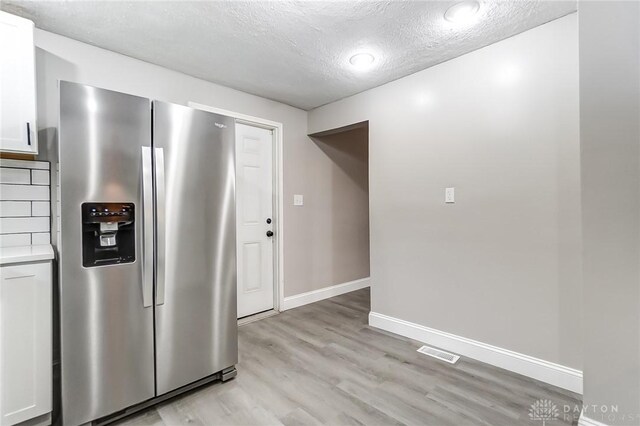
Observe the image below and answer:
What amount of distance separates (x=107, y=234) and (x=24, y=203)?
81cm

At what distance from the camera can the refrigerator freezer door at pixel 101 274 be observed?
5.06 ft

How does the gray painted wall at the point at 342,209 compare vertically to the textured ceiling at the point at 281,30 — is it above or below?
below

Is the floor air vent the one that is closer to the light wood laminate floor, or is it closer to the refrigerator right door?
the light wood laminate floor

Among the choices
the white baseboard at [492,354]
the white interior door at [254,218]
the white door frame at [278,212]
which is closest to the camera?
the white baseboard at [492,354]

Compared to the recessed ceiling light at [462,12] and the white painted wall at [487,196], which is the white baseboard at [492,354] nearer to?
the white painted wall at [487,196]

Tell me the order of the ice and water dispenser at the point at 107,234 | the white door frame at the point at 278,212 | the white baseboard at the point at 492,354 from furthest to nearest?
the white door frame at the point at 278,212
the white baseboard at the point at 492,354
the ice and water dispenser at the point at 107,234

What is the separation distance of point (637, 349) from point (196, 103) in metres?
3.45

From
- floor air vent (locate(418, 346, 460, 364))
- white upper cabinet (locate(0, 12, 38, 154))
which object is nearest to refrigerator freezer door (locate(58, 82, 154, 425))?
white upper cabinet (locate(0, 12, 38, 154))

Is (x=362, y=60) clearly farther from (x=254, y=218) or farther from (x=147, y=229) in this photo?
(x=147, y=229)

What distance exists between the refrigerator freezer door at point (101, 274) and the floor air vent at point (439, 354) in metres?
2.06

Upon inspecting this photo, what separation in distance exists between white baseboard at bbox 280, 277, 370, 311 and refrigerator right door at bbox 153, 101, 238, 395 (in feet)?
4.86

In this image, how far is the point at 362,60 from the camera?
247cm

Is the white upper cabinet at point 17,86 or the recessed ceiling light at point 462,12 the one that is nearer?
the white upper cabinet at point 17,86

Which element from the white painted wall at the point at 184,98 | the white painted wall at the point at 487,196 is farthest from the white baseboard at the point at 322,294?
the white painted wall at the point at 487,196
